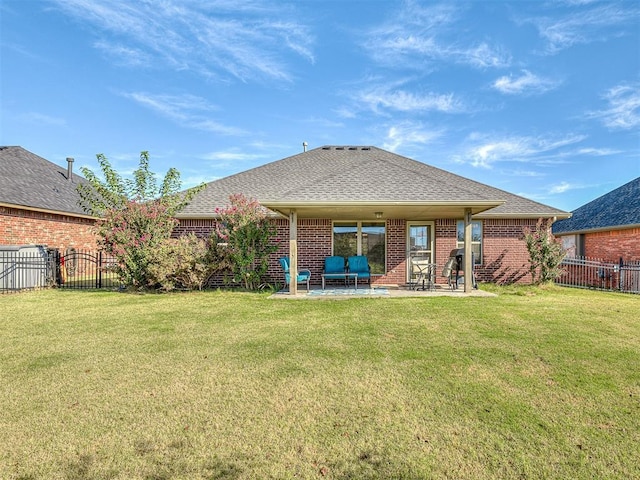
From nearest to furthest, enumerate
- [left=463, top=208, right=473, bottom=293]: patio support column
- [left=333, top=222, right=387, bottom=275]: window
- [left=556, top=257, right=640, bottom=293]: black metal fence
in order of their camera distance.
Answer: [left=463, top=208, right=473, bottom=293]: patio support column → [left=556, top=257, right=640, bottom=293]: black metal fence → [left=333, top=222, right=387, bottom=275]: window

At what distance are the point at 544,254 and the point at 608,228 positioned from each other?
18.9 feet

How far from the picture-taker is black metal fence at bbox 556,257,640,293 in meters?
12.7

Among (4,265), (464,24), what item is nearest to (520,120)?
(464,24)

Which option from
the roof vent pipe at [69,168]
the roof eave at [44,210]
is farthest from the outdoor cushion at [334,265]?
the roof vent pipe at [69,168]

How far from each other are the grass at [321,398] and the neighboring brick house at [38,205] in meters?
9.94

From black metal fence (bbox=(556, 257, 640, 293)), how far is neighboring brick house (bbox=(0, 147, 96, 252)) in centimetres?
1978

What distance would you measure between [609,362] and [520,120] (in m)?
16.1

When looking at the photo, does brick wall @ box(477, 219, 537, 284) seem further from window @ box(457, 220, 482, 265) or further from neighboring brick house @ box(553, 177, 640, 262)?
neighboring brick house @ box(553, 177, 640, 262)

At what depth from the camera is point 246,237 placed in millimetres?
11328

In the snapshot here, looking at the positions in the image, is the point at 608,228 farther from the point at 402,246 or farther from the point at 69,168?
the point at 69,168

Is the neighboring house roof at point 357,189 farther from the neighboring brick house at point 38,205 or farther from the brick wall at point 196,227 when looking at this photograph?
the neighboring brick house at point 38,205

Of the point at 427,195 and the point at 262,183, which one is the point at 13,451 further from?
the point at 262,183

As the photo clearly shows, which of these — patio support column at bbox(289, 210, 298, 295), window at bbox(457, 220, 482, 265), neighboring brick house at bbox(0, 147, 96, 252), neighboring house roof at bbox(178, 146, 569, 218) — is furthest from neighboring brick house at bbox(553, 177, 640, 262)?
neighboring brick house at bbox(0, 147, 96, 252)

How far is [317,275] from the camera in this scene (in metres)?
12.6
